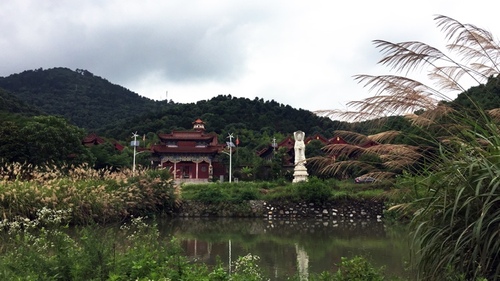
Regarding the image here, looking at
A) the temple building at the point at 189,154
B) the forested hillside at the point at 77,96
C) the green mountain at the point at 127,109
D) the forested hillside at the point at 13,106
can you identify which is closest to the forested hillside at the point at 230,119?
the green mountain at the point at 127,109

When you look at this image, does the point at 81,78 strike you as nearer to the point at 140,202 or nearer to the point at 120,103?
the point at 120,103

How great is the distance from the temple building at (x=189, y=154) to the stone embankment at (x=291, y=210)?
616 inches

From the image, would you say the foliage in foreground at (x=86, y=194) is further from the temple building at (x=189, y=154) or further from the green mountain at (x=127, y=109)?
the green mountain at (x=127, y=109)

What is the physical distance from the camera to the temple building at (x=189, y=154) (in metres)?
34.4

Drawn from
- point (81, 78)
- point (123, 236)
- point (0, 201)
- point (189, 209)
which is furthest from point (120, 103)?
point (123, 236)

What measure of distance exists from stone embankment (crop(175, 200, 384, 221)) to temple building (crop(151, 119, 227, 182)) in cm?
1565


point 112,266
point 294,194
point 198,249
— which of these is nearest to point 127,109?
point 294,194

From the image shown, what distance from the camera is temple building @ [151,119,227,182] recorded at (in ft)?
113

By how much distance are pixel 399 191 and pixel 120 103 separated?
73.2m

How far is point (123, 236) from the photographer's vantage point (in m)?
4.91

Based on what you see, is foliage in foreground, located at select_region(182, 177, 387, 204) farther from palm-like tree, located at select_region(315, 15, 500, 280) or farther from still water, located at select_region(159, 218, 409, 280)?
palm-like tree, located at select_region(315, 15, 500, 280)

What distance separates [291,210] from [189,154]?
686 inches

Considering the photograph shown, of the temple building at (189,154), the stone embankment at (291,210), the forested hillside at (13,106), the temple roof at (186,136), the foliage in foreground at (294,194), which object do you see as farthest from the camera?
the forested hillside at (13,106)

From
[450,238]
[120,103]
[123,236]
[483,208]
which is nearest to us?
[483,208]
